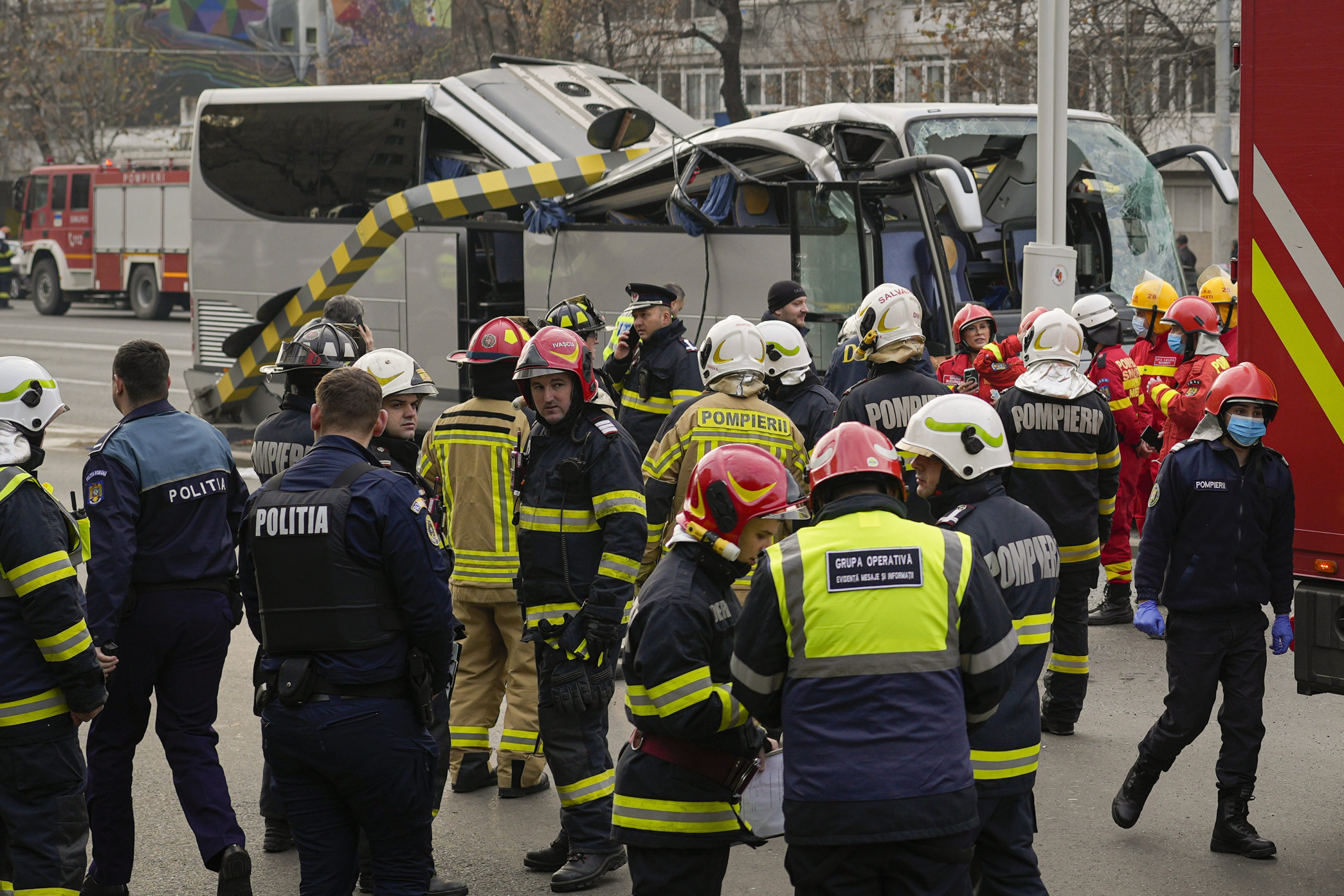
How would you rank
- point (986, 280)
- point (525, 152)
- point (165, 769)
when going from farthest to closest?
1. point (525, 152)
2. point (986, 280)
3. point (165, 769)

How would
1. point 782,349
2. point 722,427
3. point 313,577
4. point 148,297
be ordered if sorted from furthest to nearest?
point 148,297
point 782,349
point 722,427
point 313,577

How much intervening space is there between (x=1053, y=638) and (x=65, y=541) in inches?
178

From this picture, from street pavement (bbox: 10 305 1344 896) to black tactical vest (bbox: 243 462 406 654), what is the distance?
5.26 feet

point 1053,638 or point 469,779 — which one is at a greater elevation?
point 1053,638

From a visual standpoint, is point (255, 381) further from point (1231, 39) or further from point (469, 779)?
point (1231, 39)

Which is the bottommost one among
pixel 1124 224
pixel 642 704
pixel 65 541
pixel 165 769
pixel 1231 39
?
pixel 165 769

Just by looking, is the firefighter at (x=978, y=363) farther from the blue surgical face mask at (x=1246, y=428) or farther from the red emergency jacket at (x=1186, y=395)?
the blue surgical face mask at (x=1246, y=428)

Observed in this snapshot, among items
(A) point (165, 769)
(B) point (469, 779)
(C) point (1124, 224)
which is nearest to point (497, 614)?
(B) point (469, 779)

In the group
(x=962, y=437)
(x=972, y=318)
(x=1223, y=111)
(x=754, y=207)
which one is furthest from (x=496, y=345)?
(x=1223, y=111)

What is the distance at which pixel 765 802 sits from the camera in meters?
3.75

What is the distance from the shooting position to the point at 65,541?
4699 millimetres

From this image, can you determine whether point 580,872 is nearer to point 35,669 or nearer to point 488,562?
point 488,562

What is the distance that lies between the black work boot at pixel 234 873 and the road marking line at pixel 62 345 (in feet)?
70.3

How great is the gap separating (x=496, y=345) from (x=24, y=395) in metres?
2.03
